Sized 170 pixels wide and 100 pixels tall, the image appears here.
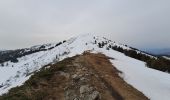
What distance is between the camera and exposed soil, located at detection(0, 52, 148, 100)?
80.0ft

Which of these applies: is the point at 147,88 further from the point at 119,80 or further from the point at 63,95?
the point at 63,95

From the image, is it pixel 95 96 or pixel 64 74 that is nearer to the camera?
pixel 95 96

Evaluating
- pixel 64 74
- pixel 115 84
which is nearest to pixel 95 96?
pixel 115 84

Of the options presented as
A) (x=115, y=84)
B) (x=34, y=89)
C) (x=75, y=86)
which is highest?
(x=34, y=89)

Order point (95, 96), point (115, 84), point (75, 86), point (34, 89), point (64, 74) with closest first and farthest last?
1. point (95, 96)
2. point (34, 89)
3. point (75, 86)
4. point (115, 84)
5. point (64, 74)

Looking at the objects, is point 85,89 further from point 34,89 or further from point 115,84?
point 34,89

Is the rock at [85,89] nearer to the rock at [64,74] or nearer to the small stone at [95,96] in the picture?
the small stone at [95,96]

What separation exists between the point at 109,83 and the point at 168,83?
773cm

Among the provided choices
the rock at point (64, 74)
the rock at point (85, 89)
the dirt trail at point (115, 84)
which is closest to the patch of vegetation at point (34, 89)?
the rock at point (64, 74)

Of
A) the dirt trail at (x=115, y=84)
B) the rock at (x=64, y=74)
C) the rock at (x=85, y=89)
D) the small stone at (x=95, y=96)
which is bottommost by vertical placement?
the dirt trail at (x=115, y=84)

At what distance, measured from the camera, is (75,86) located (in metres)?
26.5

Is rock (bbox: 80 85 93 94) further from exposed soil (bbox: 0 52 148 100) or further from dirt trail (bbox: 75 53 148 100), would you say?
dirt trail (bbox: 75 53 148 100)

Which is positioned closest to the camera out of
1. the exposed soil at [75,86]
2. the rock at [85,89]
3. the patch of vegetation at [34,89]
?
the patch of vegetation at [34,89]

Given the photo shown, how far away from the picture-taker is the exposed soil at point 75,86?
24.4 m
